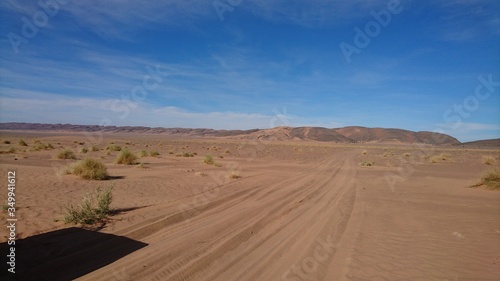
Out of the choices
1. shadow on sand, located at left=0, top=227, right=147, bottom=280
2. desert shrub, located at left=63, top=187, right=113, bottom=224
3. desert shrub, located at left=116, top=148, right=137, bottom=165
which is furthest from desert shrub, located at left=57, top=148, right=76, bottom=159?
shadow on sand, located at left=0, top=227, right=147, bottom=280

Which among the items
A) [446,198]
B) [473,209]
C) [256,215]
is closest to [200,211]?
[256,215]

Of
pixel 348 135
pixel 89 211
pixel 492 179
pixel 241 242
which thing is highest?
pixel 348 135

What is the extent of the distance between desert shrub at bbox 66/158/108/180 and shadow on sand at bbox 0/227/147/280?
758 centimetres

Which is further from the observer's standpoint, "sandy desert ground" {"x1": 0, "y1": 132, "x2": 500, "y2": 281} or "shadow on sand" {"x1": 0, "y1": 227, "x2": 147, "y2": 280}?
"sandy desert ground" {"x1": 0, "y1": 132, "x2": 500, "y2": 281}

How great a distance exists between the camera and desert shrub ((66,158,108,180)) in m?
13.1

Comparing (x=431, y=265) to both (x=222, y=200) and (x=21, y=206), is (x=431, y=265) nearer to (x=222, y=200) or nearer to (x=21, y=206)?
(x=222, y=200)

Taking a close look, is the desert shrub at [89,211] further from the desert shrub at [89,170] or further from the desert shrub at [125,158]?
the desert shrub at [125,158]

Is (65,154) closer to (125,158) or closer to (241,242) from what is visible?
(125,158)

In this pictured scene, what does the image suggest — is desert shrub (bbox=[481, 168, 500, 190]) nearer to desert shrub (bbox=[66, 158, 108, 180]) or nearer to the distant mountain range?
desert shrub (bbox=[66, 158, 108, 180])

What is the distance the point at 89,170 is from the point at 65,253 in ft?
29.9

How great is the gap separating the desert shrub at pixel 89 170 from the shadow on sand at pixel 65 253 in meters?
7.58

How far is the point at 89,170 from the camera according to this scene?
13.2m

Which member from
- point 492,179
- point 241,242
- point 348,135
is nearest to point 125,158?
point 241,242

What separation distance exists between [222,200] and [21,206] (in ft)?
18.3
